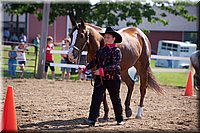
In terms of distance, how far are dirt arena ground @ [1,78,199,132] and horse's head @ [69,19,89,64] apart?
1.26 meters

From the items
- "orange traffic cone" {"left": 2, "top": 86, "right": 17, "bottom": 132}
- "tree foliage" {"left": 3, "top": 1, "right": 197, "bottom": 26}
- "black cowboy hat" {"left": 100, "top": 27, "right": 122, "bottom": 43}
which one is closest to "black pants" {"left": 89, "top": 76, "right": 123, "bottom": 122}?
"black cowboy hat" {"left": 100, "top": 27, "right": 122, "bottom": 43}

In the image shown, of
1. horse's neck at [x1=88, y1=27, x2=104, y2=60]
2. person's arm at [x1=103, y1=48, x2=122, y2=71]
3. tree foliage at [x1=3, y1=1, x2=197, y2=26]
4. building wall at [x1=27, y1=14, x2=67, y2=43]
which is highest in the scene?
building wall at [x1=27, y1=14, x2=67, y2=43]

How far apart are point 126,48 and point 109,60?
1053mm

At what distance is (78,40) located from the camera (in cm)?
640

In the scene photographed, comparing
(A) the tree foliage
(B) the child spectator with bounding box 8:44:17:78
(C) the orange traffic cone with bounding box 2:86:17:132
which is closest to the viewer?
(C) the orange traffic cone with bounding box 2:86:17:132

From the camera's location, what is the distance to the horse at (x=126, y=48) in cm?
643

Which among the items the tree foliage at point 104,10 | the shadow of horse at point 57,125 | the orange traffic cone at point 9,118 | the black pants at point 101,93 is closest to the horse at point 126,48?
the black pants at point 101,93

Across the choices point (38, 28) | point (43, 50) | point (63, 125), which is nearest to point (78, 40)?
point (63, 125)

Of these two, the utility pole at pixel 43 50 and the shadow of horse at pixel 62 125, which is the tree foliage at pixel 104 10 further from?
the shadow of horse at pixel 62 125

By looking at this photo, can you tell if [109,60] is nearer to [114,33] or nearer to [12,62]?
[114,33]

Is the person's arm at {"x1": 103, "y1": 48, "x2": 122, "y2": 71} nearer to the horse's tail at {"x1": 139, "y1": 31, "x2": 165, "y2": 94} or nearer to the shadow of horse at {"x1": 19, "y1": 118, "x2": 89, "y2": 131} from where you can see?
the shadow of horse at {"x1": 19, "y1": 118, "x2": 89, "y2": 131}

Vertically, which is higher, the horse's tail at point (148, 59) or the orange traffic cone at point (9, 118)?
the horse's tail at point (148, 59)

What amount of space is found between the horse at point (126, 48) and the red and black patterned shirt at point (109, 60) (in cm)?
36

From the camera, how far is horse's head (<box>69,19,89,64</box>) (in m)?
6.32
